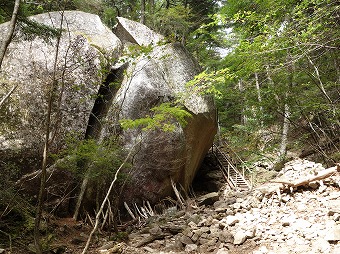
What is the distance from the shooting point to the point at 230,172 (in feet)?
38.5

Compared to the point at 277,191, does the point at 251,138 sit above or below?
above

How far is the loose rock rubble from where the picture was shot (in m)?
5.09

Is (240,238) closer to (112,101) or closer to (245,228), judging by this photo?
(245,228)

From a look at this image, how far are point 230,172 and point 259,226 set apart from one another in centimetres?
571

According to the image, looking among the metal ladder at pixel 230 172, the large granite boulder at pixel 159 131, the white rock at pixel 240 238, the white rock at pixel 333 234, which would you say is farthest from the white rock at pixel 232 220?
the metal ladder at pixel 230 172

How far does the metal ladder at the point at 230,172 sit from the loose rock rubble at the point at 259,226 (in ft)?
6.96

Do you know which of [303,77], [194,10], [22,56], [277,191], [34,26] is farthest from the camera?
[194,10]

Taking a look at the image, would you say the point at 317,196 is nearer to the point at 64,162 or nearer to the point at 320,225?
the point at 320,225

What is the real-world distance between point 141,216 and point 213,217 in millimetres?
2376

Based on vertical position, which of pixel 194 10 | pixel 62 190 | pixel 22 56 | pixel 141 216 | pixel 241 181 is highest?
pixel 194 10

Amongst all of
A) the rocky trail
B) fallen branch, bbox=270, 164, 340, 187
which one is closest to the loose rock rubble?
the rocky trail

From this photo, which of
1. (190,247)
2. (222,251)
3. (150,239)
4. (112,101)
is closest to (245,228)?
(222,251)

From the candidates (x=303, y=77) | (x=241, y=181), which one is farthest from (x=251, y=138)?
(x=303, y=77)

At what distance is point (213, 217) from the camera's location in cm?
744
